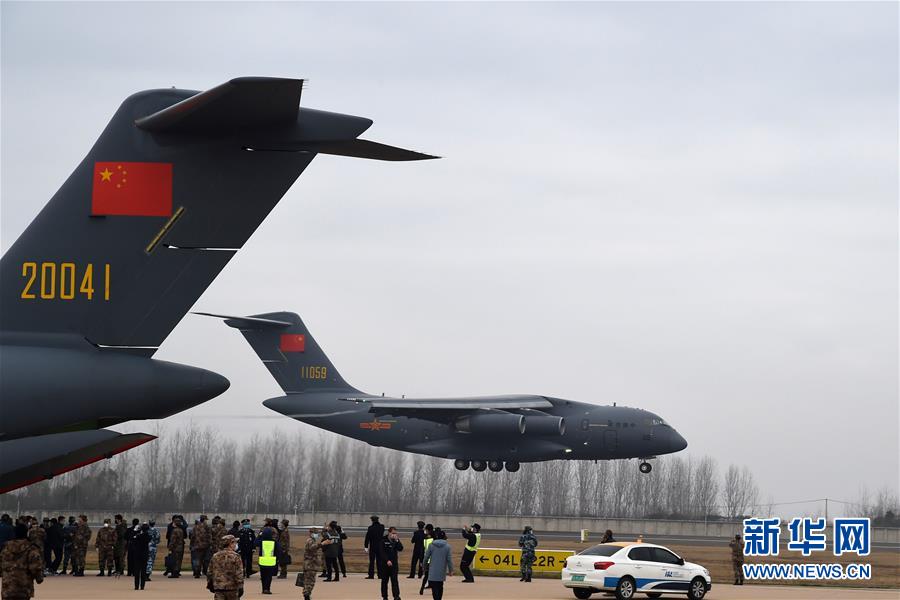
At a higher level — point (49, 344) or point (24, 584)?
point (49, 344)

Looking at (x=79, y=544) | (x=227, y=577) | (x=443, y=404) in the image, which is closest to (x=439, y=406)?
(x=443, y=404)

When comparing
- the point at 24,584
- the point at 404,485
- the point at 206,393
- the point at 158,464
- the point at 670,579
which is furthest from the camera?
the point at 404,485

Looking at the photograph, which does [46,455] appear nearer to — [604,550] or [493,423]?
[604,550]

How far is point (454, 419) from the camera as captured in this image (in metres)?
42.5

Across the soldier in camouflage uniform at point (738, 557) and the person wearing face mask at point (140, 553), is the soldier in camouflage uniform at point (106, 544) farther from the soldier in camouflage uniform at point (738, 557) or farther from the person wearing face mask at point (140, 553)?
the soldier in camouflage uniform at point (738, 557)

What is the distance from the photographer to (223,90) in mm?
8812

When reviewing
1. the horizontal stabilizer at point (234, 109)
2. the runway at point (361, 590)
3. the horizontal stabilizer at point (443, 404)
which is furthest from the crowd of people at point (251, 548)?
the horizontal stabilizer at point (443, 404)

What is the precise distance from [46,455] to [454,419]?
30145 millimetres

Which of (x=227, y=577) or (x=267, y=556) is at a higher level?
(x=227, y=577)

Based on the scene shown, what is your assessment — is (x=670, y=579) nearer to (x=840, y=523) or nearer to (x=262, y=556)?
(x=840, y=523)

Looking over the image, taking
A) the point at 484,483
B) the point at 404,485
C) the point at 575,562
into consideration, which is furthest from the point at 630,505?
the point at 575,562

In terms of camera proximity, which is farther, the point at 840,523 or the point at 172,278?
the point at 840,523

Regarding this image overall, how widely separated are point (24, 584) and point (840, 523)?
17.4m

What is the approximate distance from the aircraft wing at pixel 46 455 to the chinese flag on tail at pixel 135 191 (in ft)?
10.2
